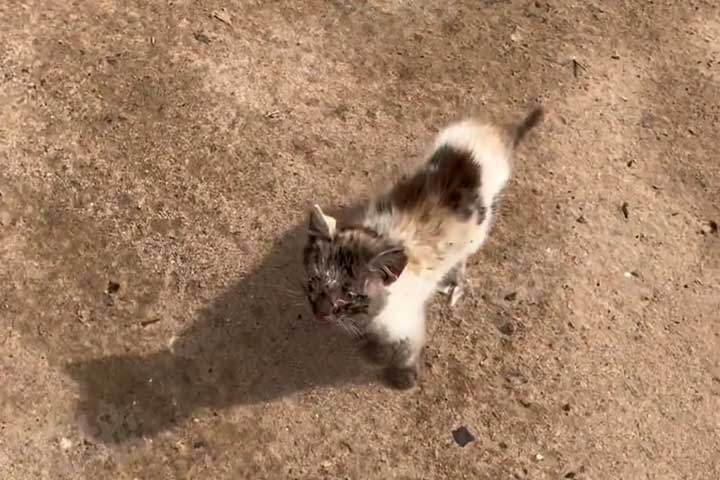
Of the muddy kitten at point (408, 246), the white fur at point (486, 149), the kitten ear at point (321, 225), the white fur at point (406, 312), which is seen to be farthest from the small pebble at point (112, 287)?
the white fur at point (486, 149)

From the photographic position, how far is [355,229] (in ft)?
13.6

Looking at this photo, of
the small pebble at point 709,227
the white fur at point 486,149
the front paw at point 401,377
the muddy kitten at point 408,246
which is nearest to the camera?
the muddy kitten at point 408,246

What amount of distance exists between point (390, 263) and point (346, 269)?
25cm

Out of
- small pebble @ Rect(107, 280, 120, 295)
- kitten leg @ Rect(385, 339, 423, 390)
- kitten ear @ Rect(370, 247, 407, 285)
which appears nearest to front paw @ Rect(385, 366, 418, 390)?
kitten leg @ Rect(385, 339, 423, 390)

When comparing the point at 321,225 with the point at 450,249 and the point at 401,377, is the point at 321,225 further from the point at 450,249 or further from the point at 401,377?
the point at 401,377

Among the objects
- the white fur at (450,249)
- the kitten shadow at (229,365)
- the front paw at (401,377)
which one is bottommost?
the kitten shadow at (229,365)

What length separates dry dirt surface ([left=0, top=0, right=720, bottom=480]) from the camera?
15.2ft

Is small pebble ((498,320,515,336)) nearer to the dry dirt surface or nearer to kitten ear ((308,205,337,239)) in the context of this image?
the dry dirt surface

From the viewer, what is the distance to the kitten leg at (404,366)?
184 inches

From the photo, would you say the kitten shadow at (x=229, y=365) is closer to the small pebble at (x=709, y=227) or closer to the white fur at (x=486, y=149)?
the white fur at (x=486, y=149)

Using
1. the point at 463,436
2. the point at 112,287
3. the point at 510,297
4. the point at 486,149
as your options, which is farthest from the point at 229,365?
the point at 486,149

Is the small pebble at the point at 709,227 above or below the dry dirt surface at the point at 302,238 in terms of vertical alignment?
above

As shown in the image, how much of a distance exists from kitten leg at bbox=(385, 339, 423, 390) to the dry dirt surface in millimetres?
102

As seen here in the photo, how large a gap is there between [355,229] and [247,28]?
220cm
